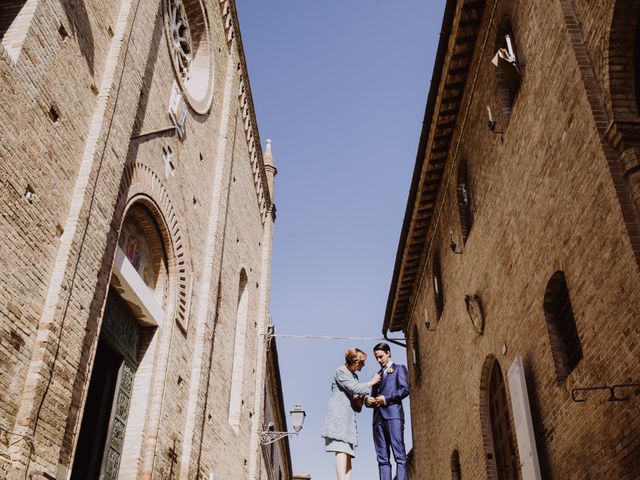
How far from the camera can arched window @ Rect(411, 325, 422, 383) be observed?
16125mm

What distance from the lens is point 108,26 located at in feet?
28.0

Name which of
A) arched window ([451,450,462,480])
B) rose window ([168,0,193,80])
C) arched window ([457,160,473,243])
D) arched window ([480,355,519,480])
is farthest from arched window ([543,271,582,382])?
rose window ([168,0,193,80])

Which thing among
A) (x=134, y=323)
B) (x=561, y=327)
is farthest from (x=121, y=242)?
(x=561, y=327)

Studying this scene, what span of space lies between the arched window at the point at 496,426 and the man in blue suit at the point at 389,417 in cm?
375

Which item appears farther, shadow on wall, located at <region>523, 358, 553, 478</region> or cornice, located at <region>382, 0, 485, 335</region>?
cornice, located at <region>382, 0, 485, 335</region>

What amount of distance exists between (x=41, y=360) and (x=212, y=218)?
669cm

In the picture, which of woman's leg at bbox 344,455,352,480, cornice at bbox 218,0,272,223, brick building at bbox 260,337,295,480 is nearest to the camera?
woman's leg at bbox 344,455,352,480

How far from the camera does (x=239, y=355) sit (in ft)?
49.8

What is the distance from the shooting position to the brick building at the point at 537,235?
6027mm

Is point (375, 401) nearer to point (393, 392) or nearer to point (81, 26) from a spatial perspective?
point (393, 392)

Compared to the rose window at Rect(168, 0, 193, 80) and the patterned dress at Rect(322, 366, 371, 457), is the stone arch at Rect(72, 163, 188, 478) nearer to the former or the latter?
the rose window at Rect(168, 0, 193, 80)

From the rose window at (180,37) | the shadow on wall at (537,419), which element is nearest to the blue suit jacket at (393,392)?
the shadow on wall at (537,419)

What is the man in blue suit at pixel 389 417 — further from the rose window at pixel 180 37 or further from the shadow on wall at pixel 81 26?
the rose window at pixel 180 37

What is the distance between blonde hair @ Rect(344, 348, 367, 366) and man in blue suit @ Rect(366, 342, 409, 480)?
27cm
